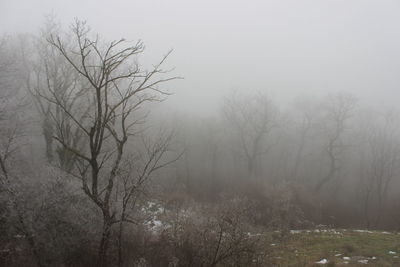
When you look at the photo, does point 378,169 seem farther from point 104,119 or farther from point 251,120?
point 104,119

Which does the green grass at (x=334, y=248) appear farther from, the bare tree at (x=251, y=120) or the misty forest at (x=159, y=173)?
the bare tree at (x=251, y=120)

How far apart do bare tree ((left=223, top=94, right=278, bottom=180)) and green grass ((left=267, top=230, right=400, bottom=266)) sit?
1751 cm

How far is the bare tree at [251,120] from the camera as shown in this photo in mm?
37500

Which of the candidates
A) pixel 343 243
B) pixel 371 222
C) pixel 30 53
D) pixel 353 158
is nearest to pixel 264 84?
pixel 353 158

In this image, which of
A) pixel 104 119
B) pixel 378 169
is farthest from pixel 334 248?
pixel 378 169

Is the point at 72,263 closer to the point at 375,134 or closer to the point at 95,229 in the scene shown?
the point at 95,229

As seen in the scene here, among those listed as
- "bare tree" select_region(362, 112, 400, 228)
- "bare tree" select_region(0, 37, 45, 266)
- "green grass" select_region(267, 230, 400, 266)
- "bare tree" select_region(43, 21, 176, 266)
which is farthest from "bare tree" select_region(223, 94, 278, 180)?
"bare tree" select_region(43, 21, 176, 266)

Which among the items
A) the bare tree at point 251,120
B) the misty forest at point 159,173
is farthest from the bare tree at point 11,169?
the bare tree at point 251,120

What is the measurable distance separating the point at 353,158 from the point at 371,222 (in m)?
17.4

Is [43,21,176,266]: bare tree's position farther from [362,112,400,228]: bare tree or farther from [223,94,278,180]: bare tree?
[362,112,400,228]: bare tree

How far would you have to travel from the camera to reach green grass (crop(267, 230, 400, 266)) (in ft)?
45.0

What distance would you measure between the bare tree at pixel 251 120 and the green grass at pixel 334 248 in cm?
1751

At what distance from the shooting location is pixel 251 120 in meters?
38.5

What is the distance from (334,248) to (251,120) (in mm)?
23323
